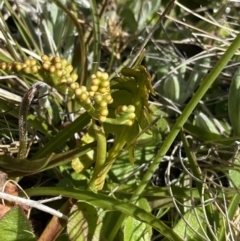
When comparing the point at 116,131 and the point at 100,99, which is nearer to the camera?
the point at 100,99

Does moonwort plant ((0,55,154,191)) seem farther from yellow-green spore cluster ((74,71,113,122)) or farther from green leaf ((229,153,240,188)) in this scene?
green leaf ((229,153,240,188))

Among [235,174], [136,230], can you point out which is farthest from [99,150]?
[235,174]

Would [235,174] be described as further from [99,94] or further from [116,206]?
[99,94]

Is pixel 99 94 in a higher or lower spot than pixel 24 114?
higher

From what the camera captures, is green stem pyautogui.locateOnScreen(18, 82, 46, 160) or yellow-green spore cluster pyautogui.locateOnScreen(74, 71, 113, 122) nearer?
yellow-green spore cluster pyautogui.locateOnScreen(74, 71, 113, 122)

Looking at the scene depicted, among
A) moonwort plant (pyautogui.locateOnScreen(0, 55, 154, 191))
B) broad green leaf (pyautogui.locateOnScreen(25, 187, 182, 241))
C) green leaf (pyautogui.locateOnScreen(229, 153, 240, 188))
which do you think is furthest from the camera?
green leaf (pyautogui.locateOnScreen(229, 153, 240, 188))

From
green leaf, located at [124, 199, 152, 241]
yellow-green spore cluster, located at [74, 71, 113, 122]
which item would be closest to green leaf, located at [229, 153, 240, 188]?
green leaf, located at [124, 199, 152, 241]

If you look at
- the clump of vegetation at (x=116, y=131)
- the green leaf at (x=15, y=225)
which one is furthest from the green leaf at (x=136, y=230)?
the green leaf at (x=15, y=225)
